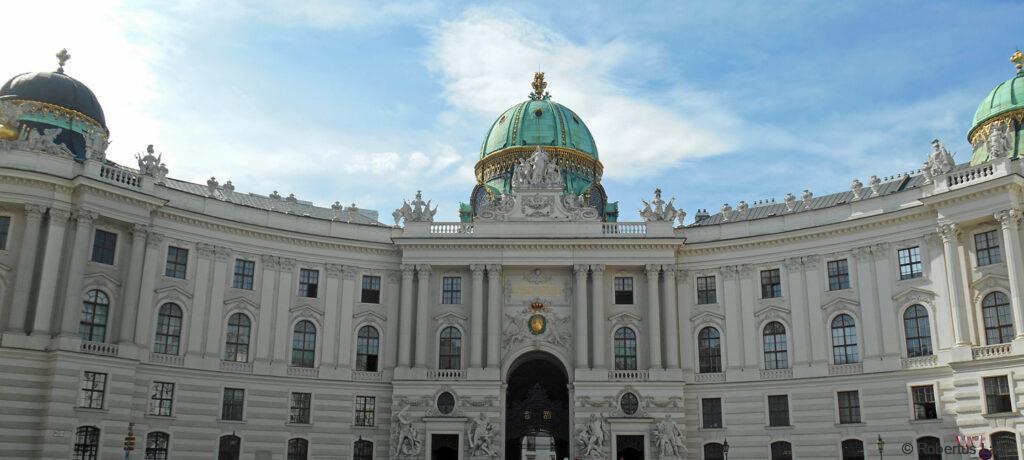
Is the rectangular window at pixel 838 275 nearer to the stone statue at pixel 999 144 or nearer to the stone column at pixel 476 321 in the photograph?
the stone statue at pixel 999 144

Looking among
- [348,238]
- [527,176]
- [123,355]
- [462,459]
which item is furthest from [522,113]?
[123,355]

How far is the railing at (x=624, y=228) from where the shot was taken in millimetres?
52750

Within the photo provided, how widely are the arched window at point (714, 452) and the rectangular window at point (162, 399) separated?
1119 inches

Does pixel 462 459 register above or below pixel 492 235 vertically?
below

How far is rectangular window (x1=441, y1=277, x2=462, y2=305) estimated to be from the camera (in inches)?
2076

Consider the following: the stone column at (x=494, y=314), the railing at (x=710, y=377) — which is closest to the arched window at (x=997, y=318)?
the railing at (x=710, y=377)

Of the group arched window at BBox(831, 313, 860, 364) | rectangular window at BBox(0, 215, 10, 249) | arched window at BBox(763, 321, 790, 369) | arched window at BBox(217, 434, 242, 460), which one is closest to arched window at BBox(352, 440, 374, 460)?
arched window at BBox(217, 434, 242, 460)

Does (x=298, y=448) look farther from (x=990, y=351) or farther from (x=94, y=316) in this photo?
(x=990, y=351)

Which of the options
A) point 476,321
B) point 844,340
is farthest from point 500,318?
point 844,340

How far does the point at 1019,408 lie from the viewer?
4012cm

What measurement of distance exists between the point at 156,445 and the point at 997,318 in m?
41.4

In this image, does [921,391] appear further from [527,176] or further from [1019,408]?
[527,176]

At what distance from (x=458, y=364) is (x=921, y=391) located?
24.4 m

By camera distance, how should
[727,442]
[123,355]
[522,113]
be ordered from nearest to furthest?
[123,355] < [727,442] < [522,113]
